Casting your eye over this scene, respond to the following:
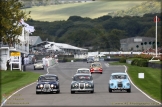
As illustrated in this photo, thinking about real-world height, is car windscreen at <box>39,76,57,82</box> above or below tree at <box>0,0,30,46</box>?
below

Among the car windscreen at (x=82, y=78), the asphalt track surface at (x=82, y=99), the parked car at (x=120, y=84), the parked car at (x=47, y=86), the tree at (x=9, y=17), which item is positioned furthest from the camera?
the tree at (x=9, y=17)

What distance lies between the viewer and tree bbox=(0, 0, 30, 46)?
53.2 metres

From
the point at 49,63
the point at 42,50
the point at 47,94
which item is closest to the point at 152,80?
the point at 47,94

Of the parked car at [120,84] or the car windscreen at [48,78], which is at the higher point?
the car windscreen at [48,78]

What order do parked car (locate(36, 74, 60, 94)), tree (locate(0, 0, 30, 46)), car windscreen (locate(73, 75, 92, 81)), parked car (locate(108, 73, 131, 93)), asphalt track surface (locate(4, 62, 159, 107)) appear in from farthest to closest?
tree (locate(0, 0, 30, 46)), parked car (locate(108, 73, 131, 93)), car windscreen (locate(73, 75, 92, 81)), parked car (locate(36, 74, 60, 94)), asphalt track surface (locate(4, 62, 159, 107))

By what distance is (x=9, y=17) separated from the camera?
5753cm

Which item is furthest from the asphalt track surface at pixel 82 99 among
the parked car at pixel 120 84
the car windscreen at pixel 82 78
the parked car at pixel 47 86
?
the car windscreen at pixel 82 78

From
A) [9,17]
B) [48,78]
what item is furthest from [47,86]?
[9,17]

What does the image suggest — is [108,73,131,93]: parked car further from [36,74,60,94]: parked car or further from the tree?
the tree

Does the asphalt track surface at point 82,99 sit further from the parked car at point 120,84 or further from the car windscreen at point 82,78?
the car windscreen at point 82,78

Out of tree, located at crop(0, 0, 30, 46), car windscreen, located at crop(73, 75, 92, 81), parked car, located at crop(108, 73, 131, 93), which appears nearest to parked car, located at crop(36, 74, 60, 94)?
car windscreen, located at crop(73, 75, 92, 81)

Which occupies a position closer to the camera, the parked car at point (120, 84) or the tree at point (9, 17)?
the parked car at point (120, 84)

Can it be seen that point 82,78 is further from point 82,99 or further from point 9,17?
point 9,17

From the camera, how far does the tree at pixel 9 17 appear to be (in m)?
53.2
